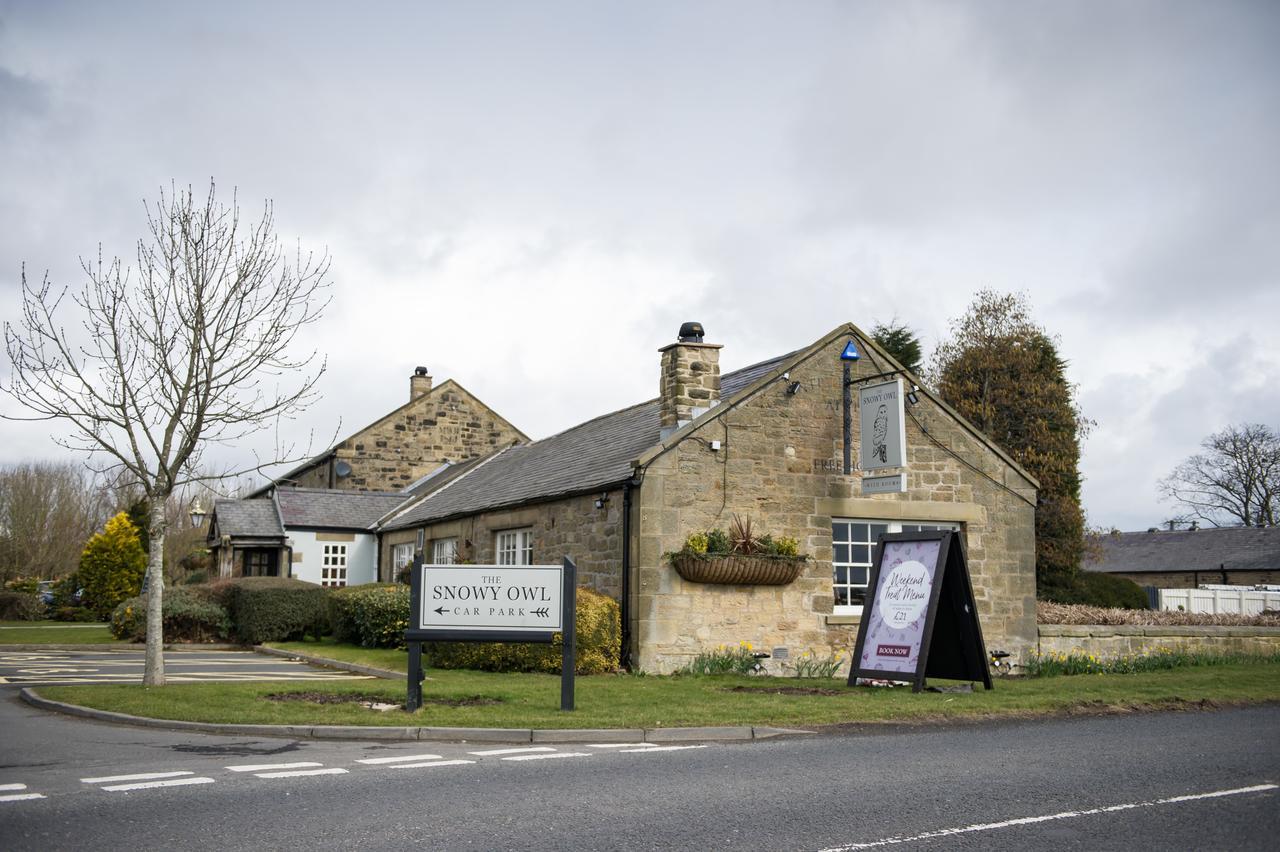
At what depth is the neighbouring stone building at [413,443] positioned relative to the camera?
38.7 metres

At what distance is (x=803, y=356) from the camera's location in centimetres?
1797

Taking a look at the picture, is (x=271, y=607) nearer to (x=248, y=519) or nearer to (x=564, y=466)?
(x=564, y=466)

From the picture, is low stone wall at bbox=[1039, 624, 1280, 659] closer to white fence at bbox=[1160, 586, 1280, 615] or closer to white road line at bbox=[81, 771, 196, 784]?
white fence at bbox=[1160, 586, 1280, 615]

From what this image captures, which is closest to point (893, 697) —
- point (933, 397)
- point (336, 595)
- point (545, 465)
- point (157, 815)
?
point (933, 397)

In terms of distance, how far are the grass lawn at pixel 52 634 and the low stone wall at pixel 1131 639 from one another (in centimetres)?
1996

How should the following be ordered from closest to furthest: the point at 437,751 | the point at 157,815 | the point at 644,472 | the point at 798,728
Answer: the point at 157,815
the point at 437,751
the point at 798,728
the point at 644,472

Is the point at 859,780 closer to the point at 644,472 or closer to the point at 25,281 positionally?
the point at 644,472

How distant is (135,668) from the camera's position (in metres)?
18.0

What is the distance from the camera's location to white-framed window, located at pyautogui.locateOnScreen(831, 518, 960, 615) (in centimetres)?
1811

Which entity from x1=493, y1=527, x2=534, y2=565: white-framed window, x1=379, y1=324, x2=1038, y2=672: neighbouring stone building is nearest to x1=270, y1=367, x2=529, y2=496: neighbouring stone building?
x1=493, y1=527, x2=534, y2=565: white-framed window

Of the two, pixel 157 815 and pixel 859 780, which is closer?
pixel 157 815

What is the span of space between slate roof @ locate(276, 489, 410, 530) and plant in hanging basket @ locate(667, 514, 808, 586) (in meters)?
A: 17.9

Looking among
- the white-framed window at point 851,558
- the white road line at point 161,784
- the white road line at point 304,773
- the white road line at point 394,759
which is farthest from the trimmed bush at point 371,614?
the white road line at point 161,784

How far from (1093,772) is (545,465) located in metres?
16.8
